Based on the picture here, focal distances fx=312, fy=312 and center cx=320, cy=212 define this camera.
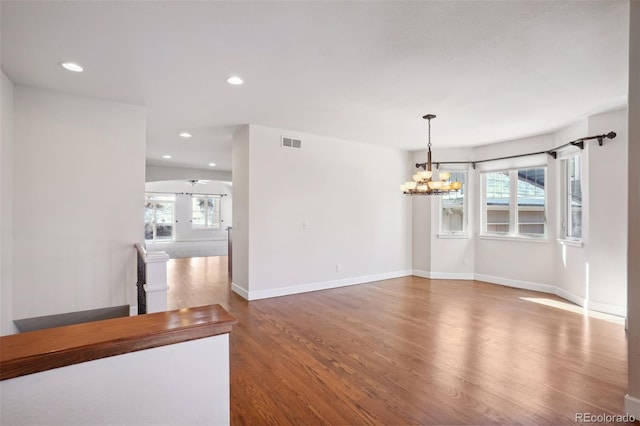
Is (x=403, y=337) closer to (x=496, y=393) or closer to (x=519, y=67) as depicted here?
(x=496, y=393)

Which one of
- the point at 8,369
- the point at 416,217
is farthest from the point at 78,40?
the point at 416,217

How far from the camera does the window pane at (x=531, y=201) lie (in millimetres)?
5668

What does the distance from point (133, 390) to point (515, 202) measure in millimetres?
6666

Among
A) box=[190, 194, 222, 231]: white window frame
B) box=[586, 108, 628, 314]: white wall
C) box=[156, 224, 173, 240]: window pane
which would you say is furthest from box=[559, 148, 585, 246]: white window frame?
box=[156, 224, 173, 240]: window pane

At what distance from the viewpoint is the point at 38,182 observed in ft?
11.3

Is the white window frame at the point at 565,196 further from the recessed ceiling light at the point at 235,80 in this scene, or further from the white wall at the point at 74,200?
the white wall at the point at 74,200

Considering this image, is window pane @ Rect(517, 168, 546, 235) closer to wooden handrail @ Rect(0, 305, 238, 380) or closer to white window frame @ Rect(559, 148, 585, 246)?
white window frame @ Rect(559, 148, 585, 246)

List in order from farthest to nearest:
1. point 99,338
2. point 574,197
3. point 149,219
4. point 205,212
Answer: point 205,212, point 149,219, point 574,197, point 99,338

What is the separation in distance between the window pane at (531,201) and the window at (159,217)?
13886mm

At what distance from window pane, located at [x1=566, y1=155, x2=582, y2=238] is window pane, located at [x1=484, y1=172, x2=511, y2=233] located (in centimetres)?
106

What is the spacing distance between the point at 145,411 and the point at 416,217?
255 inches

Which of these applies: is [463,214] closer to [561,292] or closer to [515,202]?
[515,202]

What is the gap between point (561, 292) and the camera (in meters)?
5.13

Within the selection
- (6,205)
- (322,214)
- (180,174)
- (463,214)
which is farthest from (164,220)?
(463,214)
